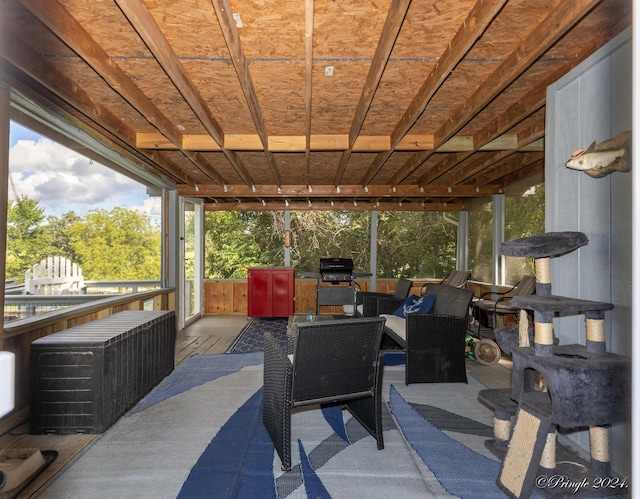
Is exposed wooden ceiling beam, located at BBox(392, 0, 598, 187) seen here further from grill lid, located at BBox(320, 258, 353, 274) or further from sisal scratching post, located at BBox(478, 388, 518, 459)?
grill lid, located at BBox(320, 258, 353, 274)

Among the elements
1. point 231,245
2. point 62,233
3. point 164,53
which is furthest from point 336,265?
point 164,53

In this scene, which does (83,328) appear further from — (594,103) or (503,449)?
(594,103)

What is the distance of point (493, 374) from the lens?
143 inches

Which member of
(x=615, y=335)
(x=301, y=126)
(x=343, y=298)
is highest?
(x=301, y=126)

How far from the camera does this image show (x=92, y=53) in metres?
2.23

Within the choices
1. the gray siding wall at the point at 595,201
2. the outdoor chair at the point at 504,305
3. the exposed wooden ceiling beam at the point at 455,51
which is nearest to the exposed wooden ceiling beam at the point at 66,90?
the exposed wooden ceiling beam at the point at 455,51

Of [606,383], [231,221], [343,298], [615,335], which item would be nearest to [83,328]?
[606,383]

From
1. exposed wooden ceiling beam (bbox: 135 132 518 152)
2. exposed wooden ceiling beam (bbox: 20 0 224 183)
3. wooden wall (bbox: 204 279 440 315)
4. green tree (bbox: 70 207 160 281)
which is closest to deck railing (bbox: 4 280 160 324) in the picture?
green tree (bbox: 70 207 160 281)

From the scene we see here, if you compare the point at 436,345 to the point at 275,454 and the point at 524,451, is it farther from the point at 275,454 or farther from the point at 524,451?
the point at 275,454

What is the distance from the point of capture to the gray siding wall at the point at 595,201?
6.09 ft

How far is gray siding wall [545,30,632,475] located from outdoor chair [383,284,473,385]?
95 centimetres

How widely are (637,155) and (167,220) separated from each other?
573cm

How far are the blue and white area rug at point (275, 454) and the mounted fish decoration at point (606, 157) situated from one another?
1.71 meters

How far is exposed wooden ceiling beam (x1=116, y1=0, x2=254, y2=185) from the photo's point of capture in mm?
1843
